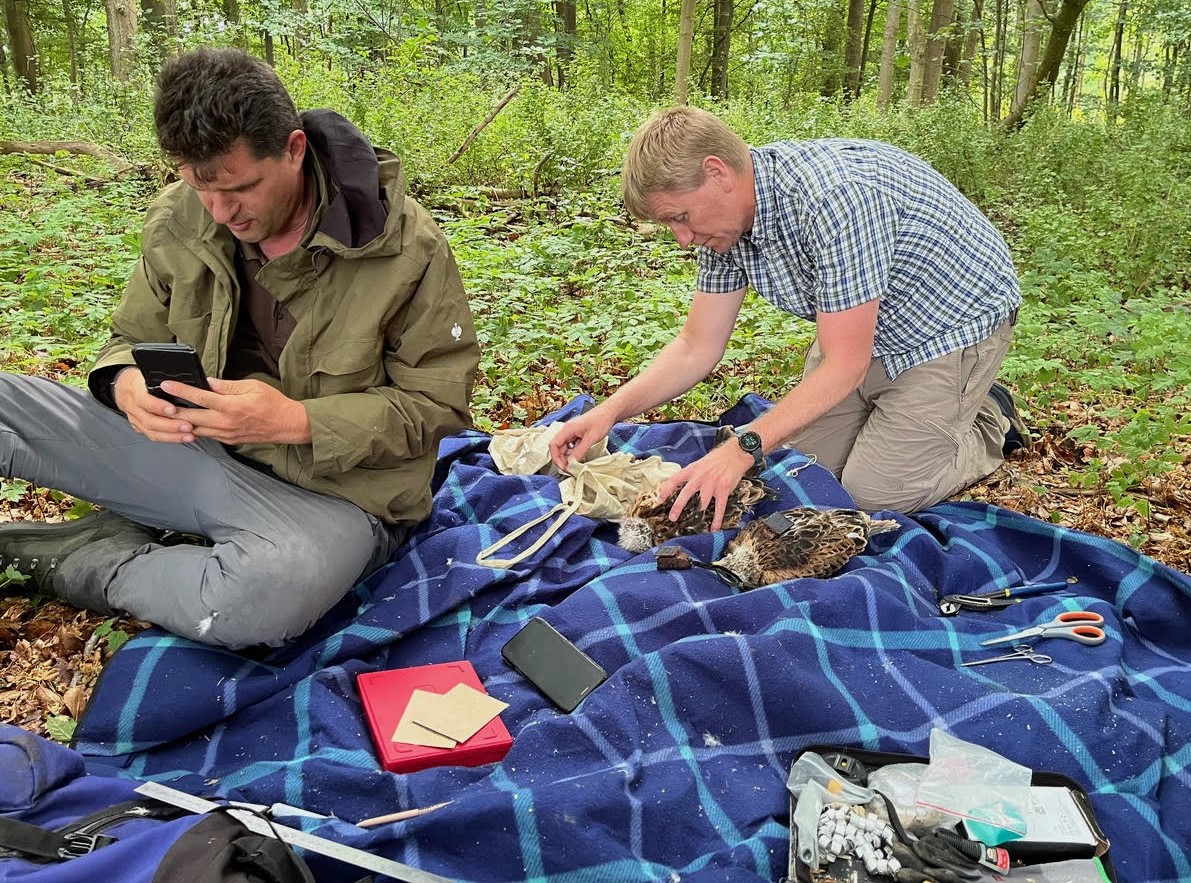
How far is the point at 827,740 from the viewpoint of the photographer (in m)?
2.14

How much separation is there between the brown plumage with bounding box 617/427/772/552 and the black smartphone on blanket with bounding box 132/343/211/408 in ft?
4.55

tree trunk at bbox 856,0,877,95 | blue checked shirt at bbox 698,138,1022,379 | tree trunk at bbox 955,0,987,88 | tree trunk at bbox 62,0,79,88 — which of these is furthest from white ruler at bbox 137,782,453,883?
tree trunk at bbox 62,0,79,88

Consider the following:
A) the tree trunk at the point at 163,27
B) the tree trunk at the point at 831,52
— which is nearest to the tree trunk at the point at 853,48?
the tree trunk at the point at 831,52

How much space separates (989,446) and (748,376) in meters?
1.34

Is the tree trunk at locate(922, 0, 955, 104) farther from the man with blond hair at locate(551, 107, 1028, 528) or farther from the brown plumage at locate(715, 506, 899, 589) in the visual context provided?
the brown plumage at locate(715, 506, 899, 589)

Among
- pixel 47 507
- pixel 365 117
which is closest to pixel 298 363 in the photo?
pixel 47 507

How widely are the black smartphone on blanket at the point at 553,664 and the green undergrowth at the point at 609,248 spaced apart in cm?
173

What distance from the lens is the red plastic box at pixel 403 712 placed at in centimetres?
212

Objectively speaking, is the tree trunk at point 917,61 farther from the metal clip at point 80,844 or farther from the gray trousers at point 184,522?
the metal clip at point 80,844

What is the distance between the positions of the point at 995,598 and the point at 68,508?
3212 mm

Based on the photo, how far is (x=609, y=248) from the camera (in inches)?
253

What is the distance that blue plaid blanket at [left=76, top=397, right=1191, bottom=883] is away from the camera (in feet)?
6.22

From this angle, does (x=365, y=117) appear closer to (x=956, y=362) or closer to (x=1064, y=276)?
(x=1064, y=276)

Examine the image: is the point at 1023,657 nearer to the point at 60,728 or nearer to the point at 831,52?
the point at 60,728
